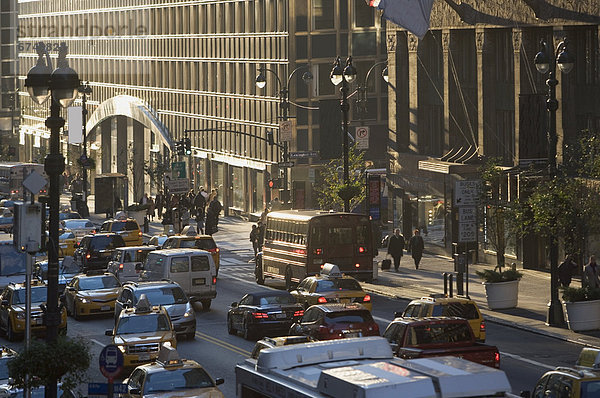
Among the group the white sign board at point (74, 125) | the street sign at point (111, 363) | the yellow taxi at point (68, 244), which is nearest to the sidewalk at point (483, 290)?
the yellow taxi at point (68, 244)

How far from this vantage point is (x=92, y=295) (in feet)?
138

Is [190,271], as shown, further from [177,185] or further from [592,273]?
[177,185]

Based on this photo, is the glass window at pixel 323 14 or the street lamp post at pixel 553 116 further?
the glass window at pixel 323 14

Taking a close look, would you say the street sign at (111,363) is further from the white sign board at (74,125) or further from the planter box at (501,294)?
the white sign board at (74,125)

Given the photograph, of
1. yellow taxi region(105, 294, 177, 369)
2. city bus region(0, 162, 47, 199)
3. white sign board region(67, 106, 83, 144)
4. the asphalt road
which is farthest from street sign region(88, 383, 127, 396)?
white sign board region(67, 106, 83, 144)

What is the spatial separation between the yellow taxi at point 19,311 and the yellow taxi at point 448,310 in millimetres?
11427

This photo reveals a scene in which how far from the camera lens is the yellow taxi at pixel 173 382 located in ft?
77.0

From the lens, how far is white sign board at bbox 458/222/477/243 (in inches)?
1702

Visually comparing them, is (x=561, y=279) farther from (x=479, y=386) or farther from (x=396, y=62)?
(x=479, y=386)

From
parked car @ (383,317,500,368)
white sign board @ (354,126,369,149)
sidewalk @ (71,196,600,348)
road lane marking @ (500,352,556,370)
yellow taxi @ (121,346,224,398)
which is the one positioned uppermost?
white sign board @ (354,126,369,149)

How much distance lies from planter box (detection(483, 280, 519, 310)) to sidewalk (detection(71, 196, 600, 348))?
24 cm

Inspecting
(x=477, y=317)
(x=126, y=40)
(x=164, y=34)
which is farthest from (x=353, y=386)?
(x=126, y=40)

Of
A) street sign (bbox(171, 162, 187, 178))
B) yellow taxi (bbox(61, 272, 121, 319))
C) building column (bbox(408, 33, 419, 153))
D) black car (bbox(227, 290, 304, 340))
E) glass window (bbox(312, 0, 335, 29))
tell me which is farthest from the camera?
glass window (bbox(312, 0, 335, 29))

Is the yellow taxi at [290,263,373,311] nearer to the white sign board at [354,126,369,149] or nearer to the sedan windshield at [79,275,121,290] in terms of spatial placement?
the sedan windshield at [79,275,121,290]
